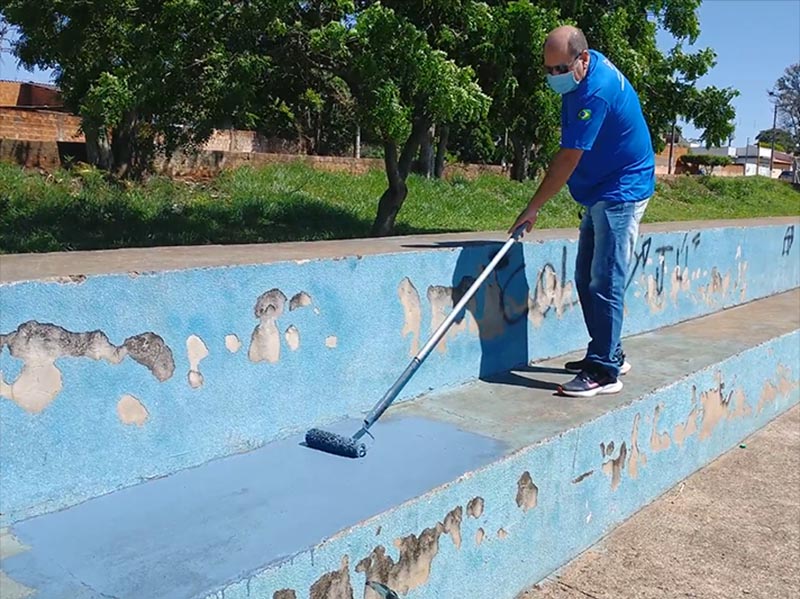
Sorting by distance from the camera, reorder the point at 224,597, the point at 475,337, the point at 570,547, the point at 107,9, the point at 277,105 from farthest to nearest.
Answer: the point at 277,105 < the point at 107,9 < the point at 475,337 < the point at 570,547 < the point at 224,597

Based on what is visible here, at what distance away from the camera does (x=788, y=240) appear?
7.28m

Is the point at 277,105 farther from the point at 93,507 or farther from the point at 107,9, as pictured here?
the point at 93,507

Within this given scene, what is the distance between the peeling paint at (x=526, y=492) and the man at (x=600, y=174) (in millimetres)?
735

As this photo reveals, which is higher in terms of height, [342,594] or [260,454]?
[260,454]

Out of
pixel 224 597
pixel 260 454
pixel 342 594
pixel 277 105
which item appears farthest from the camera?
pixel 277 105

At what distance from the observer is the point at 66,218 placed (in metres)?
11.1

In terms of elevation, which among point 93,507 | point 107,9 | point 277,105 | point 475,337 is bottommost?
point 93,507

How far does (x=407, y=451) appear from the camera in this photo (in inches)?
111

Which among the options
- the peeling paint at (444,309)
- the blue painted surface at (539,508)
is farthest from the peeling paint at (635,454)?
the peeling paint at (444,309)

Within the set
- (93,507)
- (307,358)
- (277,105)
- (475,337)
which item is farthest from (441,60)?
(93,507)

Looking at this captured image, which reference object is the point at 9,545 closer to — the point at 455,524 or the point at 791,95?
the point at 455,524

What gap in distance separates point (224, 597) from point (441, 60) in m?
7.63

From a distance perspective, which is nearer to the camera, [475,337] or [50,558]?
[50,558]

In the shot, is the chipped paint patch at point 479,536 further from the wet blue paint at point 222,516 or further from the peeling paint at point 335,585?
the peeling paint at point 335,585
